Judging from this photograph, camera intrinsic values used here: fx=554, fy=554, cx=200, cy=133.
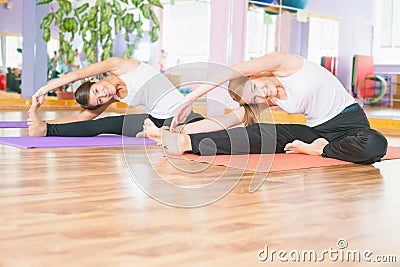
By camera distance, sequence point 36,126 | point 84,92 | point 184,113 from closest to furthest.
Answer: point 184,113 → point 84,92 → point 36,126

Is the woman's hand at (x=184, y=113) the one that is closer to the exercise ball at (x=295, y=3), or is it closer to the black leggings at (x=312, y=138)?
the black leggings at (x=312, y=138)

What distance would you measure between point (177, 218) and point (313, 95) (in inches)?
56.9

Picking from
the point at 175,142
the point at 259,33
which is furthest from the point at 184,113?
the point at 259,33

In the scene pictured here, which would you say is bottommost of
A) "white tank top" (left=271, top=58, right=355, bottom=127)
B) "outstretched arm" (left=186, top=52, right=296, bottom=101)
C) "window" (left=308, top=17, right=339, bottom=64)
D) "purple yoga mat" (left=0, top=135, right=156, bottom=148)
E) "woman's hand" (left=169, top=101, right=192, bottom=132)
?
"purple yoga mat" (left=0, top=135, right=156, bottom=148)

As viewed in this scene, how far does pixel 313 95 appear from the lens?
269 centimetres

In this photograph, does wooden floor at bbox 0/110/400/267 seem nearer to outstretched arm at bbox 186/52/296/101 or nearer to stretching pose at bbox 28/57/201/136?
outstretched arm at bbox 186/52/296/101

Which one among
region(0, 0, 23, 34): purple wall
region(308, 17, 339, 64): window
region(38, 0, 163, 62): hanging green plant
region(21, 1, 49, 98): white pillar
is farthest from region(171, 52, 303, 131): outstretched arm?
region(21, 1, 49, 98): white pillar

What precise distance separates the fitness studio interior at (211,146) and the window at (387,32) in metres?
0.01

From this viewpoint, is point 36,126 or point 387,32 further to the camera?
point 387,32

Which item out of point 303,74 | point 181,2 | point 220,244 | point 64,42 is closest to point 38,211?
point 220,244

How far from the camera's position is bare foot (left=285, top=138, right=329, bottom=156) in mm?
2857

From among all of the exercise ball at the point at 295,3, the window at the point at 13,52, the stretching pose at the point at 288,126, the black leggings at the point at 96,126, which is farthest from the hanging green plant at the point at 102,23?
the stretching pose at the point at 288,126

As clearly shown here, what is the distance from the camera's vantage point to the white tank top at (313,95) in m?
2.65

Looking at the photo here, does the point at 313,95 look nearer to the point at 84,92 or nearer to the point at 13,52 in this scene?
the point at 84,92
